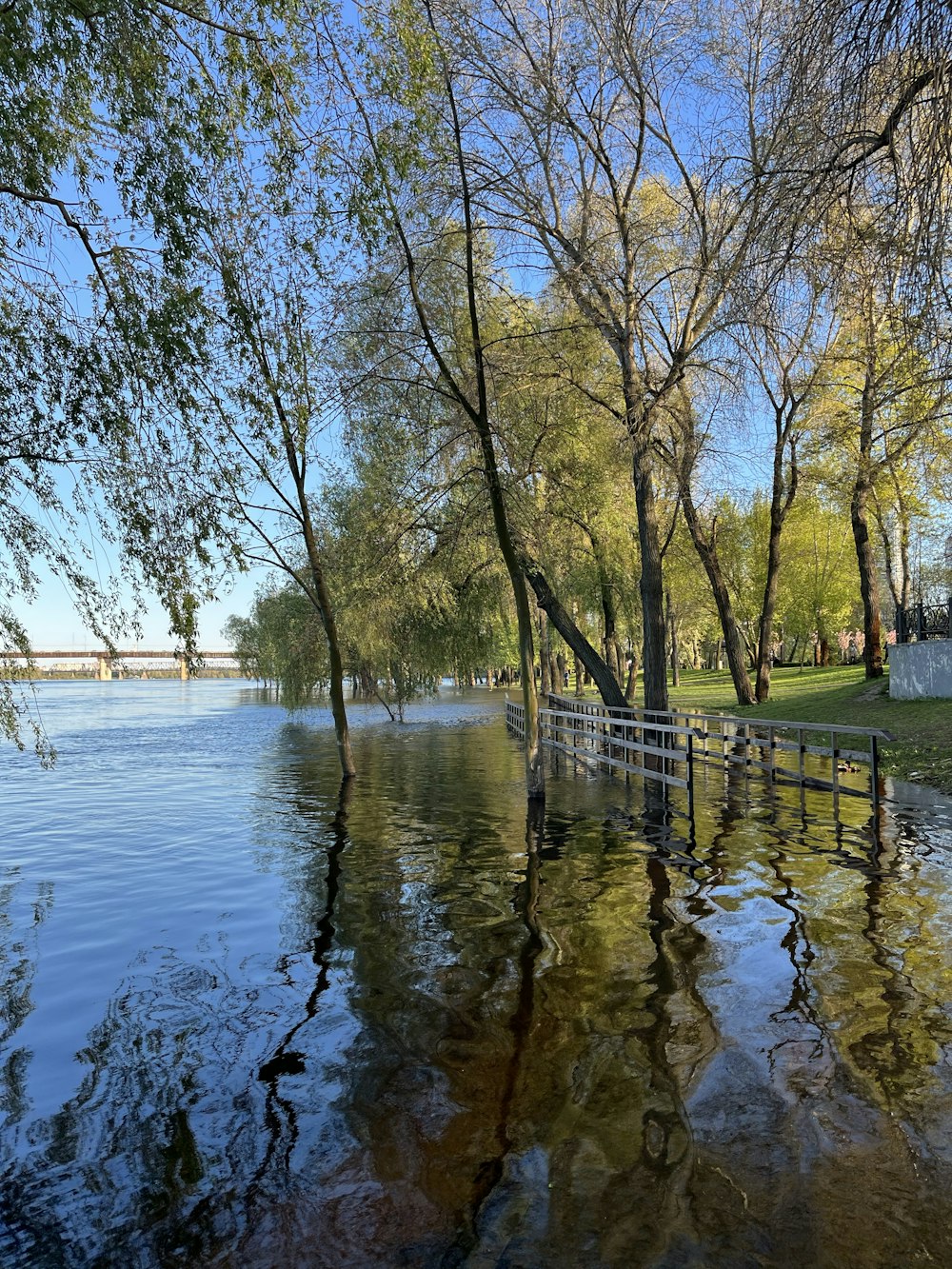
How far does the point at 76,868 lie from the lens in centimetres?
1029

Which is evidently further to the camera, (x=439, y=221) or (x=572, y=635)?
(x=572, y=635)

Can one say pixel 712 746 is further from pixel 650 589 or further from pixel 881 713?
pixel 650 589

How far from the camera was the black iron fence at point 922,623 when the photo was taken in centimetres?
2311

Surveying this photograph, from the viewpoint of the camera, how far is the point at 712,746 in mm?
21672

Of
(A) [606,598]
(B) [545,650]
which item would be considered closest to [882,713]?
(A) [606,598]

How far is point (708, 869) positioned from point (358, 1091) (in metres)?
5.27

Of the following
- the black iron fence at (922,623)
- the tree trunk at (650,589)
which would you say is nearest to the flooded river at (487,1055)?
the tree trunk at (650,589)

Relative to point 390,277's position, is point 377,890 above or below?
below

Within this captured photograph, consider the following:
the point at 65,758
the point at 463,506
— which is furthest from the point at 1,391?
the point at 65,758

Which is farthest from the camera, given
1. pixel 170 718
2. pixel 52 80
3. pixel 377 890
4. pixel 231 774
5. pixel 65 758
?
pixel 170 718

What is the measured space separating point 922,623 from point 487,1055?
22433 millimetres

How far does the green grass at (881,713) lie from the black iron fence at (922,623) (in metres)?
1.42

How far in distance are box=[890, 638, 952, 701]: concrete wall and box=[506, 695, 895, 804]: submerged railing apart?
8.10 feet

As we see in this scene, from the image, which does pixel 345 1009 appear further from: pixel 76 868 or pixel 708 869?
pixel 76 868
